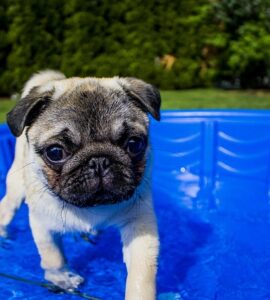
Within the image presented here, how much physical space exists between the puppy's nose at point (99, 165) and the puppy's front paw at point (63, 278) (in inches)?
46.8

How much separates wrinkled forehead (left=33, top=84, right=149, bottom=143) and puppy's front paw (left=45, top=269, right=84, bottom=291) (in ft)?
3.87

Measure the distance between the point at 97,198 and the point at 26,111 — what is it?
2.45ft

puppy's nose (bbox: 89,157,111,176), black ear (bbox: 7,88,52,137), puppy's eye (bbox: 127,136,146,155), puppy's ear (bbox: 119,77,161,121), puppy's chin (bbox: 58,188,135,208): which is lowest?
puppy's chin (bbox: 58,188,135,208)

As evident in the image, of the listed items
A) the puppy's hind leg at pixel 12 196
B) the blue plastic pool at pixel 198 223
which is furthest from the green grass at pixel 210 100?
the puppy's hind leg at pixel 12 196

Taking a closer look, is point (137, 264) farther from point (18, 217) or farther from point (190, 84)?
point (190, 84)

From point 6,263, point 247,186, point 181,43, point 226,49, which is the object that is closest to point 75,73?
point 181,43

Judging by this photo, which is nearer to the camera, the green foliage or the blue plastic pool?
the blue plastic pool

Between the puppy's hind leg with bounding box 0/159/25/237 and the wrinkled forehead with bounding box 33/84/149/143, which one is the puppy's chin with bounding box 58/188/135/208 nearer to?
the wrinkled forehead with bounding box 33/84/149/143

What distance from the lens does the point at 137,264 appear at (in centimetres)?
329

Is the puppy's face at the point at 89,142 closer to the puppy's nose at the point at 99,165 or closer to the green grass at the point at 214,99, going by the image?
the puppy's nose at the point at 99,165

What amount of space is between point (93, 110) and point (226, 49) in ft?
33.1

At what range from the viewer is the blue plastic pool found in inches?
163

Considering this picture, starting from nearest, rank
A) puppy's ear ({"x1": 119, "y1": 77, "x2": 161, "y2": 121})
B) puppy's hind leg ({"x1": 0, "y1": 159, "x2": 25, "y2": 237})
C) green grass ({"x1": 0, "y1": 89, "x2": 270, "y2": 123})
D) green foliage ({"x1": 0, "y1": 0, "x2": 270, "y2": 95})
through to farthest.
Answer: puppy's ear ({"x1": 119, "y1": 77, "x2": 161, "y2": 121}) → puppy's hind leg ({"x1": 0, "y1": 159, "x2": 25, "y2": 237}) → green grass ({"x1": 0, "y1": 89, "x2": 270, "y2": 123}) → green foliage ({"x1": 0, "y1": 0, "x2": 270, "y2": 95})

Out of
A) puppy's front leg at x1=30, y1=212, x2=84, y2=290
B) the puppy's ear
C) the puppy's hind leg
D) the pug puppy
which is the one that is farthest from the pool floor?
the puppy's ear
